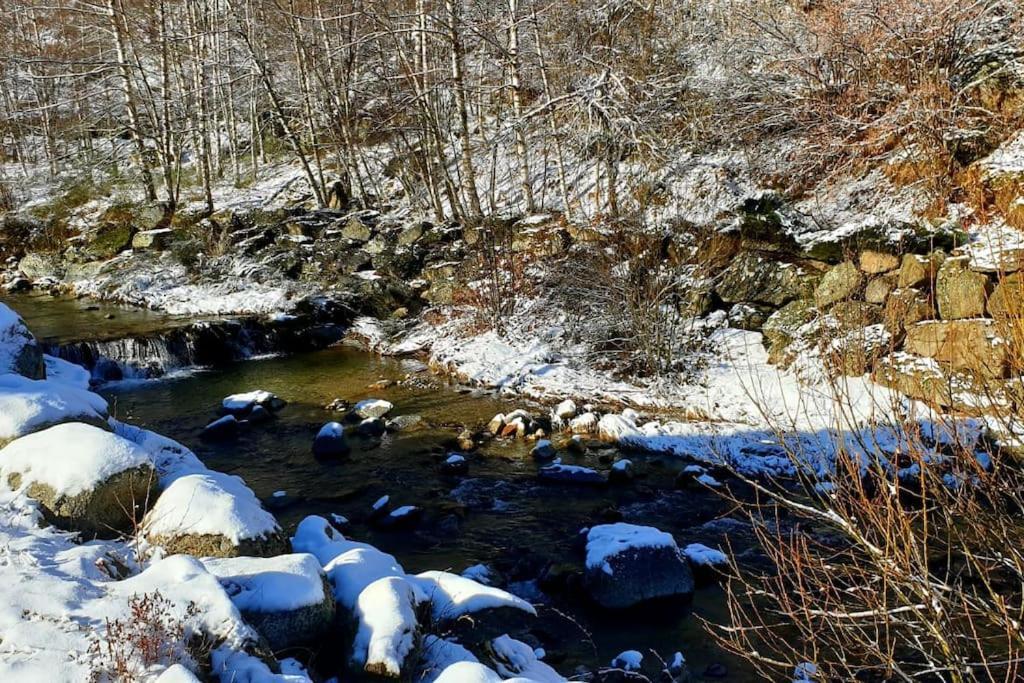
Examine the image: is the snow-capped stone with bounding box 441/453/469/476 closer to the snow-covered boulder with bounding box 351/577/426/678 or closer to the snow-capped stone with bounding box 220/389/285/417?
the snow-capped stone with bounding box 220/389/285/417

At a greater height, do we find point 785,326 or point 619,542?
point 785,326

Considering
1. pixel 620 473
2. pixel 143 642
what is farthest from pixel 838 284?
pixel 143 642

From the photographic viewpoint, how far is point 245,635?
3547 millimetres

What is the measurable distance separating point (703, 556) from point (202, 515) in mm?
3973

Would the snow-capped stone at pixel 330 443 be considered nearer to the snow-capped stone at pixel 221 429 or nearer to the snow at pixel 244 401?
the snow-capped stone at pixel 221 429

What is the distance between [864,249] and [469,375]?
6269 millimetres

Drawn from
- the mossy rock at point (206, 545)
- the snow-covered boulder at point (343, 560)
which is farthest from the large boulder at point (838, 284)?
the mossy rock at point (206, 545)

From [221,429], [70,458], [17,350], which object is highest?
[17,350]

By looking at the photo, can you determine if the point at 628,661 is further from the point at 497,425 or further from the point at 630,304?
the point at 630,304

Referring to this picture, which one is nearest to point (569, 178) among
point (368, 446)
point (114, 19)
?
point (368, 446)

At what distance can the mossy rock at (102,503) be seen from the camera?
4.54 metres

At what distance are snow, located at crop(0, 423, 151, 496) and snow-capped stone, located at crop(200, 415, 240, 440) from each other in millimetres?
→ 4518

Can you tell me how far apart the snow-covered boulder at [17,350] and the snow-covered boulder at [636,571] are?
19.7 feet

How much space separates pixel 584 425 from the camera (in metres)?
9.44
